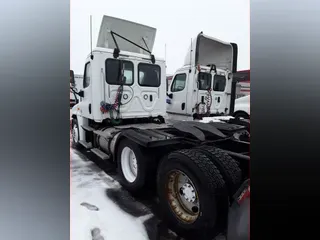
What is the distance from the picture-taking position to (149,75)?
3869 mm

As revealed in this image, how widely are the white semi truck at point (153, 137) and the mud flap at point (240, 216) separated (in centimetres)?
7

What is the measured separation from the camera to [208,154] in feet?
6.19

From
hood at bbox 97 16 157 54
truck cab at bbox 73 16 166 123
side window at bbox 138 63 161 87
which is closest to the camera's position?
hood at bbox 97 16 157 54

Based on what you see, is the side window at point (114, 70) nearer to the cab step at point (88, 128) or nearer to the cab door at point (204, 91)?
the cab step at point (88, 128)

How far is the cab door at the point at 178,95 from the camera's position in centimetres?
429

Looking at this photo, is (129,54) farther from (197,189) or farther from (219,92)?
(197,189)

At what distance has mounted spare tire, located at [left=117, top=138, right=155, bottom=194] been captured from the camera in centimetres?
246

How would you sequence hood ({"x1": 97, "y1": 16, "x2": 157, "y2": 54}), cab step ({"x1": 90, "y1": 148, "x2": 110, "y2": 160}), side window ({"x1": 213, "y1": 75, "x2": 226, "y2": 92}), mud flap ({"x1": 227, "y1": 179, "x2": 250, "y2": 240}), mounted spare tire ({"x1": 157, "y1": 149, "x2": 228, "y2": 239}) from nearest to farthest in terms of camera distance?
1. mud flap ({"x1": 227, "y1": 179, "x2": 250, "y2": 240})
2. mounted spare tire ({"x1": 157, "y1": 149, "x2": 228, "y2": 239})
3. hood ({"x1": 97, "y1": 16, "x2": 157, "y2": 54})
4. cab step ({"x1": 90, "y1": 148, "x2": 110, "y2": 160})
5. side window ({"x1": 213, "y1": 75, "x2": 226, "y2": 92})

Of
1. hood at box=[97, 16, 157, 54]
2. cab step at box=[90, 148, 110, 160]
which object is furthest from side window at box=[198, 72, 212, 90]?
cab step at box=[90, 148, 110, 160]

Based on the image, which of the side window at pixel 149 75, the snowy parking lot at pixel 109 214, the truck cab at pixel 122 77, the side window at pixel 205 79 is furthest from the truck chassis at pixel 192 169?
the side window at pixel 205 79

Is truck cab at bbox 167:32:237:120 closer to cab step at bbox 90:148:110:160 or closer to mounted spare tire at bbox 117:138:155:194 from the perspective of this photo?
mounted spare tire at bbox 117:138:155:194

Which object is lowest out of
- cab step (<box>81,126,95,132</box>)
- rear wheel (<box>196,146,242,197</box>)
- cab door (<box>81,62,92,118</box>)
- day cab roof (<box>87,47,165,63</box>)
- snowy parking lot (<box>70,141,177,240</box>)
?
snowy parking lot (<box>70,141,177,240</box>)

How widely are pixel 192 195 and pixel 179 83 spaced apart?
10.1ft

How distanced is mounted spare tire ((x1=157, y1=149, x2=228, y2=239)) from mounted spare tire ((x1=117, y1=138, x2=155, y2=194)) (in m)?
0.39
